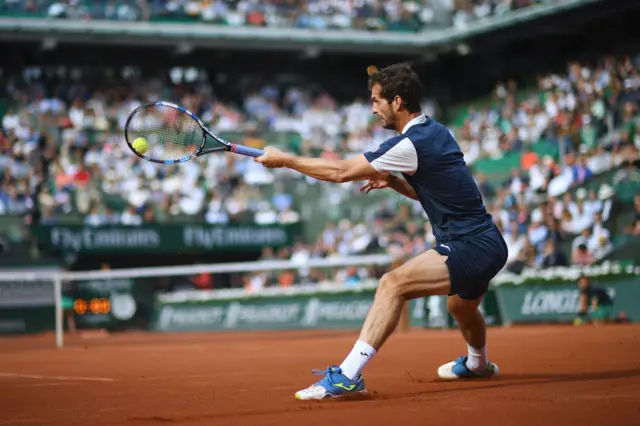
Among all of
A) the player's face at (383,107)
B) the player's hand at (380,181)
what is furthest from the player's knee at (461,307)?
the player's face at (383,107)

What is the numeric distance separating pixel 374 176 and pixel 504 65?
25989 millimetres

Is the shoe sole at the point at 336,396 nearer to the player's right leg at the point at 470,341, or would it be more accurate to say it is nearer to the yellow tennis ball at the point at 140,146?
the player's right leg at the point at 470,341

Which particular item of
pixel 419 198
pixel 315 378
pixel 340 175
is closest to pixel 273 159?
pixel 340 175

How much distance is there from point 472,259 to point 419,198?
65 cm

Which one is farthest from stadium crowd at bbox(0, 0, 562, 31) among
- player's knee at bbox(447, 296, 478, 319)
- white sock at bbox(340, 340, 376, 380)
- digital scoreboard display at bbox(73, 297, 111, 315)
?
white sock at bbox(340, 340, 376, 380)

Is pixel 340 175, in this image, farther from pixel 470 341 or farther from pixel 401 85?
pixel 470 341

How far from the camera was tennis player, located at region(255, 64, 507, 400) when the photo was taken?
6691mm

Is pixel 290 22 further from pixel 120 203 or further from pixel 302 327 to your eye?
pixel 302 327

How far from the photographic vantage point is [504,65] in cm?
3191

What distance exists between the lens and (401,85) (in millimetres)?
6973

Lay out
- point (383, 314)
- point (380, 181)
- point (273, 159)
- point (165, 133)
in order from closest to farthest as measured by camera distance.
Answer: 1. point (383, 314)
2. point (273, 159)
3. point (380, 181)
4. point (165, 133)

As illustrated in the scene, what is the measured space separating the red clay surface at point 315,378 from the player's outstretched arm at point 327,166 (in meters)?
1.54

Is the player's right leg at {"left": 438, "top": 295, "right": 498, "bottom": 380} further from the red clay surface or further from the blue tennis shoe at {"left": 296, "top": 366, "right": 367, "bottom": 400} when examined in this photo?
the blue tennis shoe at {"left": 296, "top": 366, "right": 367, "bottom": 400}

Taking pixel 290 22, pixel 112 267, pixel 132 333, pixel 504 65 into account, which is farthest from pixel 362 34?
pixel 132 333
